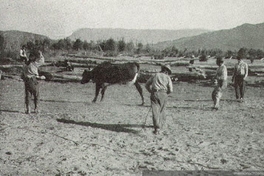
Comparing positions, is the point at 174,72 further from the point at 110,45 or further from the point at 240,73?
the point at 110,45

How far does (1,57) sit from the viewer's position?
1677 cm

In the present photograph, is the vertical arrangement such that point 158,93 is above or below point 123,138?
above

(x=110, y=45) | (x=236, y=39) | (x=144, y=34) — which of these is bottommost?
(x=110, y=45)

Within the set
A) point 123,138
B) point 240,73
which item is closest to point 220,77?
point 240,73

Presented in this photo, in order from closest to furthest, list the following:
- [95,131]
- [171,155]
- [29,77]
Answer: [171,155] < [95,131] < [29,77]

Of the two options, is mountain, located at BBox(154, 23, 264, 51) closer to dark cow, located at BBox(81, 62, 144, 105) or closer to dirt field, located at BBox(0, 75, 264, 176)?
dark cow, located at BBox(81, 62, 144, 105)

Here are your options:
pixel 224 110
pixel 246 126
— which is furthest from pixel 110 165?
pixel 224 110

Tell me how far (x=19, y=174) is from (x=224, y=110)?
5409 millimetres

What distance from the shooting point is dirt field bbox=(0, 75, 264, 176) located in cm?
426

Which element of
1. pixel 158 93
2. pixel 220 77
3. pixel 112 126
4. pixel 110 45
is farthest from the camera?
pixel 110 45

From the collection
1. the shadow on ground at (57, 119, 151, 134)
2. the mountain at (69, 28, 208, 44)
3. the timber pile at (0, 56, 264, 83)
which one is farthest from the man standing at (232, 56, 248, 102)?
the mountain at (69, 28, 208, 44)

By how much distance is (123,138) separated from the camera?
548 centimetres

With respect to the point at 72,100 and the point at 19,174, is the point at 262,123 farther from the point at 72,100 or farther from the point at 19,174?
the point at 72,100

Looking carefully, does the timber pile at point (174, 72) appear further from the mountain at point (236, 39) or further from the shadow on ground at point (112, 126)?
the mountain at point (236, 39)
